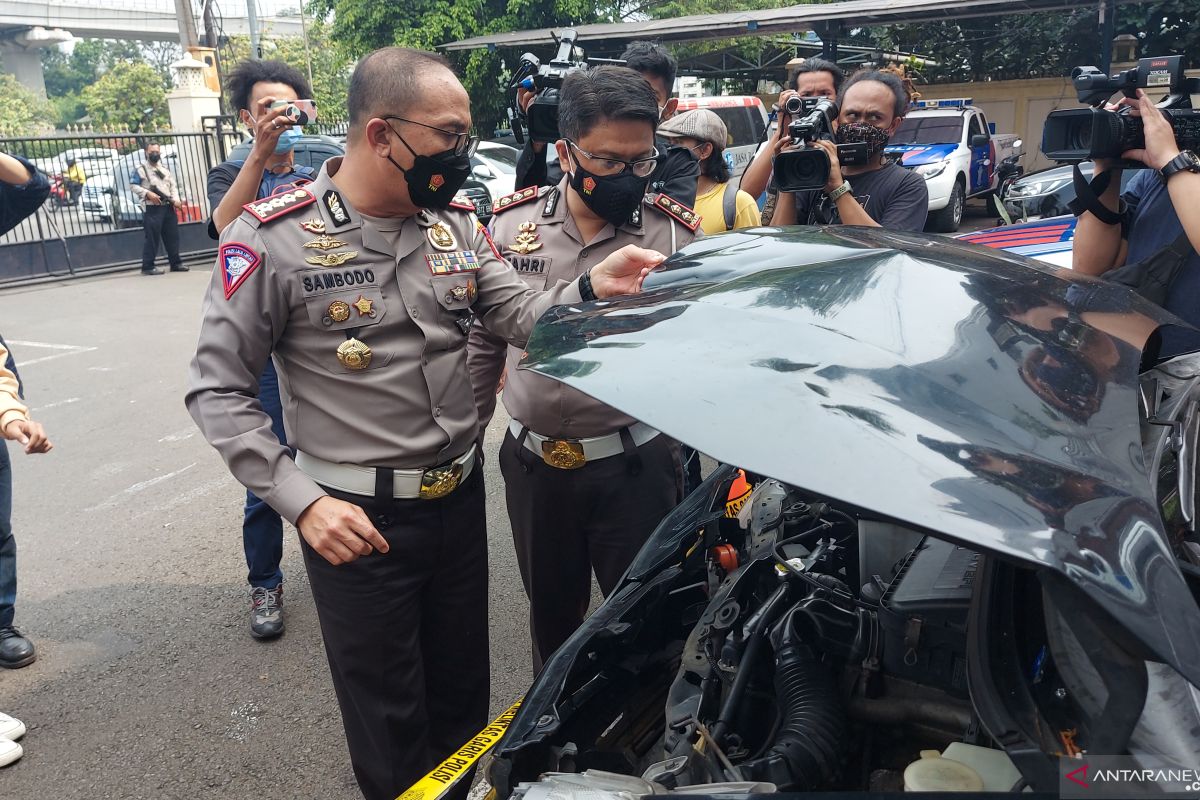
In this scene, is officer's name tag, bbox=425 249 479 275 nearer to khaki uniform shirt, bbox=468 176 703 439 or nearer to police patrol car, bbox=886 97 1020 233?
khaki uniform shirt, bbox=468 176 703 439

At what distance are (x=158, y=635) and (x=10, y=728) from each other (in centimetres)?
71

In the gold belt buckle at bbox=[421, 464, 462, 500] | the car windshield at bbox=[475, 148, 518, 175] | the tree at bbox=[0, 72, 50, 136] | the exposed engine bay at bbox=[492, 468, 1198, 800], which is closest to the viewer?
the exposed engine bay at bbox=[492, 468, 1198, 800]

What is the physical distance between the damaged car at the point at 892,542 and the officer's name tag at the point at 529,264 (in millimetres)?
810

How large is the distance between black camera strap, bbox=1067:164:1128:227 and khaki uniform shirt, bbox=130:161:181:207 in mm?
12096

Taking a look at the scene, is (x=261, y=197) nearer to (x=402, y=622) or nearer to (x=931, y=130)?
(x=402, y=622)

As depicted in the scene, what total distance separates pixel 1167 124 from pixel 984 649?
192cm

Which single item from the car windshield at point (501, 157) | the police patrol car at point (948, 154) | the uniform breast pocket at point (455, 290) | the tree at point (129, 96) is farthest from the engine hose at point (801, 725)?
the tree at point (129, 96)

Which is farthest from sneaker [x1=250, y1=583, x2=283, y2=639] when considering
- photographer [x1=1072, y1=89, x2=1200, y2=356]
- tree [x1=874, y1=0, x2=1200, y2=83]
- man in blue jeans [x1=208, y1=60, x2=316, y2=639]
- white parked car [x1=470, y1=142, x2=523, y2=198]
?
tree [x1=874, y1=0, x2=1200, y2=83]

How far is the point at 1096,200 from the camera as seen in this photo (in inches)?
111

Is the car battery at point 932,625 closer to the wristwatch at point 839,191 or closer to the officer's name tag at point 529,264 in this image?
the officer's name tag at point 529,264

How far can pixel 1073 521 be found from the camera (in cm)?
106

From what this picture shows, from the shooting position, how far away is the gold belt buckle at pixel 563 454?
8.17 ft

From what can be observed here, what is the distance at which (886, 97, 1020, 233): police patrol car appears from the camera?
12.5 m

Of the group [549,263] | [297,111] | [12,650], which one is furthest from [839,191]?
[12,650]
